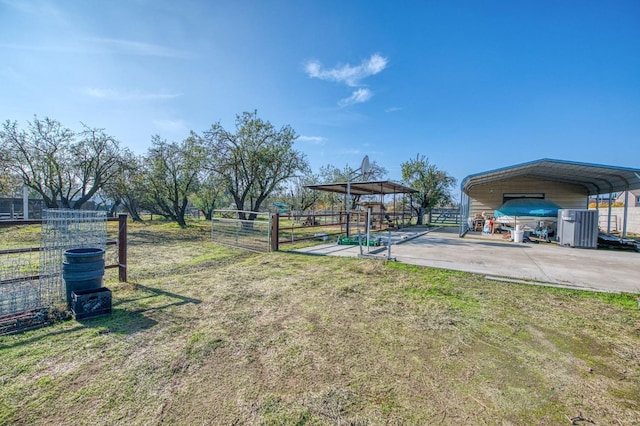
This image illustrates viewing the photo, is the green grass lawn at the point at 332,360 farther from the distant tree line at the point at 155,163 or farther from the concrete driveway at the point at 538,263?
the distant tree line at the point at 155,163

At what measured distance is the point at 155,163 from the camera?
17.1 meters

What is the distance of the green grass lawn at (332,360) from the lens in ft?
5.89

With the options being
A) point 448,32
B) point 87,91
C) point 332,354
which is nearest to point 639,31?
point 448,32

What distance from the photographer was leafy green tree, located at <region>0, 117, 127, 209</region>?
12.3 metres

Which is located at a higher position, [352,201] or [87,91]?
[87,91]

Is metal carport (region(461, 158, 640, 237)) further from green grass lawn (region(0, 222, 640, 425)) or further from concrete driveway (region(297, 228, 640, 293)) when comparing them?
green grass lawn (region(0, 222, 640, 425))

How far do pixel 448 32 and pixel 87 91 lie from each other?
12.5 metres

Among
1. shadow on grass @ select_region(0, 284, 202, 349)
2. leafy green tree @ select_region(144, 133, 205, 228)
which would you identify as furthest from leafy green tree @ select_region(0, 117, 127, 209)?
shadow on grass @ select_region(0, 284, 202, 349)

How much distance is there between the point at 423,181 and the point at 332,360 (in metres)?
19.6

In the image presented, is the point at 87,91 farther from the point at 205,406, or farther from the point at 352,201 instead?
the point at 352,201

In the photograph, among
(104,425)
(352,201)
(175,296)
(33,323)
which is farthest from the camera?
(352,201)

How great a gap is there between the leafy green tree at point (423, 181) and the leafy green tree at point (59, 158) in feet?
62.3

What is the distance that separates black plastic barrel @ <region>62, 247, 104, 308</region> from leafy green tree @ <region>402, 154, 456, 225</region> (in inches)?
767

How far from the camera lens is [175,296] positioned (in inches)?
161
